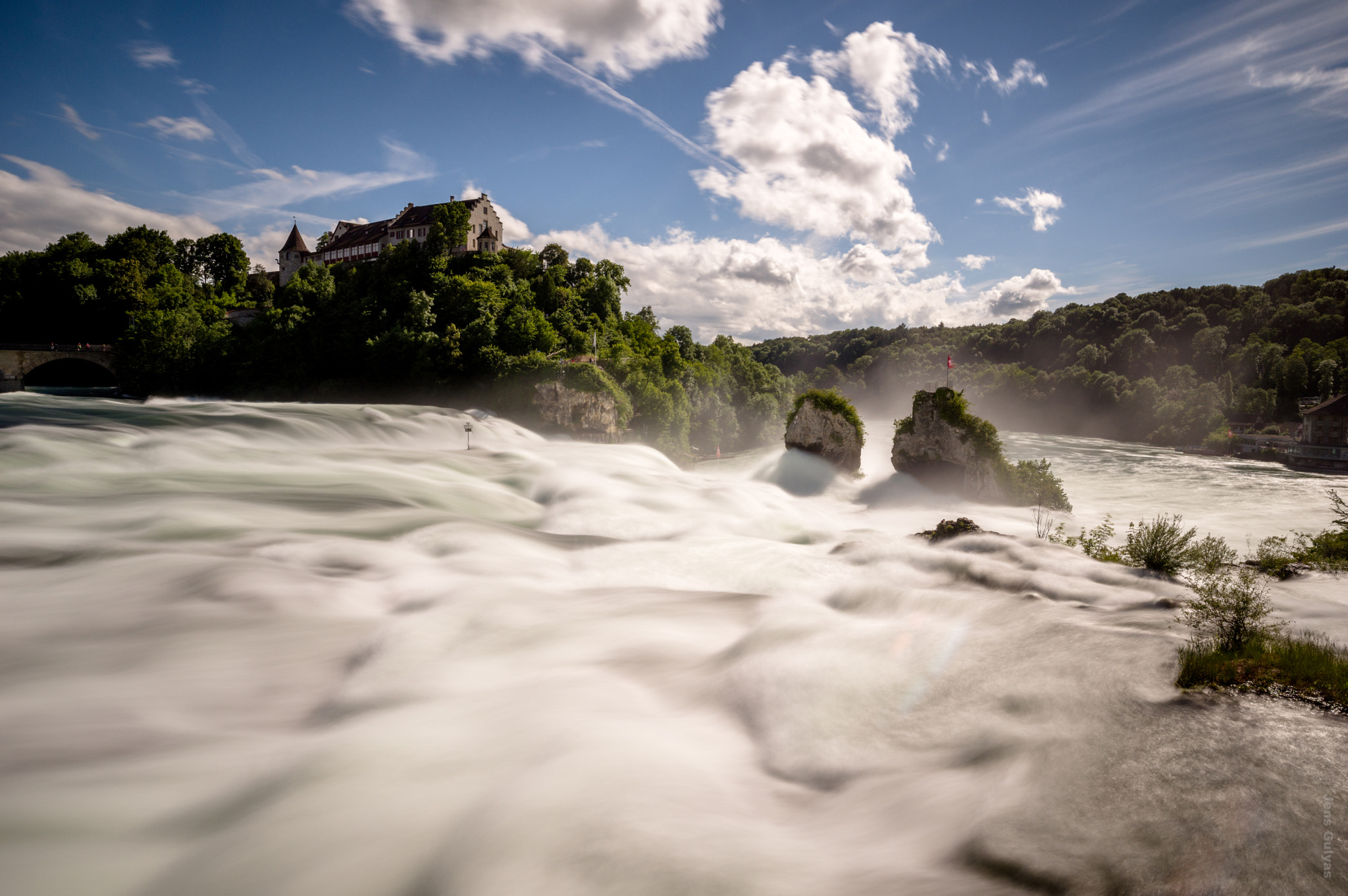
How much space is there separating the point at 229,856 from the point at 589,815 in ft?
7.27

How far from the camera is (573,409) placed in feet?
A: 122

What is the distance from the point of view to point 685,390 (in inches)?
2106

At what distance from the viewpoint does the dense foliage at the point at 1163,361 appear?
67188mm

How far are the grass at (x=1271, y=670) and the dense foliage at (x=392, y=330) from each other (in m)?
34.8

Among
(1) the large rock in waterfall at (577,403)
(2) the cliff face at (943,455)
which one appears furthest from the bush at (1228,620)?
(1) the large rock in waterfall at (577,403)

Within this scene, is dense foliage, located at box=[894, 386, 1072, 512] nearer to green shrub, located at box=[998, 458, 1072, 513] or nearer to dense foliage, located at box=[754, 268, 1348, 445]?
green shrub, located at box=[998, 458, 1072, 513]

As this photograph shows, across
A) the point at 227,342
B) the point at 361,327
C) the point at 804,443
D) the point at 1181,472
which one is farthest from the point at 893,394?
the point at 227,342

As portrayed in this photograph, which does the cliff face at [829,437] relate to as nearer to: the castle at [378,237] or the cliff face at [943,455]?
the cliff face at [943,455]

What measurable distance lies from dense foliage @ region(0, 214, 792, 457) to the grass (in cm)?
3475

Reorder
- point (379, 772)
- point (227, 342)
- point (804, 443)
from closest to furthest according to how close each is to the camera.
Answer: point (379, 772) → point (804, 443) → point (227, 342)

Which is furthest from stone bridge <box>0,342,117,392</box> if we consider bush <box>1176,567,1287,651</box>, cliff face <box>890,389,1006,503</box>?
bush <box>1176,567,1287,651</box>

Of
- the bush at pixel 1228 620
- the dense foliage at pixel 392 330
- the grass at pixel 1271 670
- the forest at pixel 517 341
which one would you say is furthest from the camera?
the forest at pixel 517 341

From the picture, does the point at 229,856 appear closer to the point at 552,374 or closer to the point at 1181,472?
the point at 552,374

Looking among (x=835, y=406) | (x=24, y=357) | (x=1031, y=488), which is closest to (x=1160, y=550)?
(x=1031, y=488)
